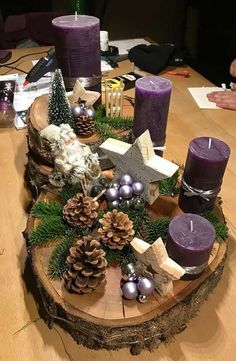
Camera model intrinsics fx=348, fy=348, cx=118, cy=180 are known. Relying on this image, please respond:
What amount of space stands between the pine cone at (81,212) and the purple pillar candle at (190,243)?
16cm

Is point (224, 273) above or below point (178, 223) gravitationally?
below

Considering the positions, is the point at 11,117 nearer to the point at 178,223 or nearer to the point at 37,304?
the point at 37,304

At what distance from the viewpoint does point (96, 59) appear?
96 centimetres

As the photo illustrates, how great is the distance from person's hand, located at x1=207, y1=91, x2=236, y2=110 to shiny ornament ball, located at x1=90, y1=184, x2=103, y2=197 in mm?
788

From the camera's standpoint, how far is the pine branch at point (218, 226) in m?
0.68

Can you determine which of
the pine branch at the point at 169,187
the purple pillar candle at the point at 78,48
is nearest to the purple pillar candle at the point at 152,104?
the pine branch at the point at 169,187

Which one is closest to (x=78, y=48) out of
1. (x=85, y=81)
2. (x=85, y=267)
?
(x=85, y=81)

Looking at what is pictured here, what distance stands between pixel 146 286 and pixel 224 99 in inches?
38.5

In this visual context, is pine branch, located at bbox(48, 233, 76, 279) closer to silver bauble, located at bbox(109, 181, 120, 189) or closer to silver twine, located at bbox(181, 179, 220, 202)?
silver bauble, located at bbox(109, 181, 120, 189)

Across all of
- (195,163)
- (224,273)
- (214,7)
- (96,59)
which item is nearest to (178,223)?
(195,163)

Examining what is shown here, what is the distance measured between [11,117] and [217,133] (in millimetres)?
718

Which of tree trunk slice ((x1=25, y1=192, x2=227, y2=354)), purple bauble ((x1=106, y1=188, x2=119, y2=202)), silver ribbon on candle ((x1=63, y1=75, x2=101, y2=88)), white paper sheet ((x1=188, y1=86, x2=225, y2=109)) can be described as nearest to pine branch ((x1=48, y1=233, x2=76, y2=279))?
tree trunk slice ((x1=25, y1=192, x2=227, y2=354))

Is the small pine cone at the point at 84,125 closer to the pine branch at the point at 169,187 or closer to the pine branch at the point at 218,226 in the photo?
the pine branch at the point at 169,187

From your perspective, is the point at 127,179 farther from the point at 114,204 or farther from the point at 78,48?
the point at 78,48
